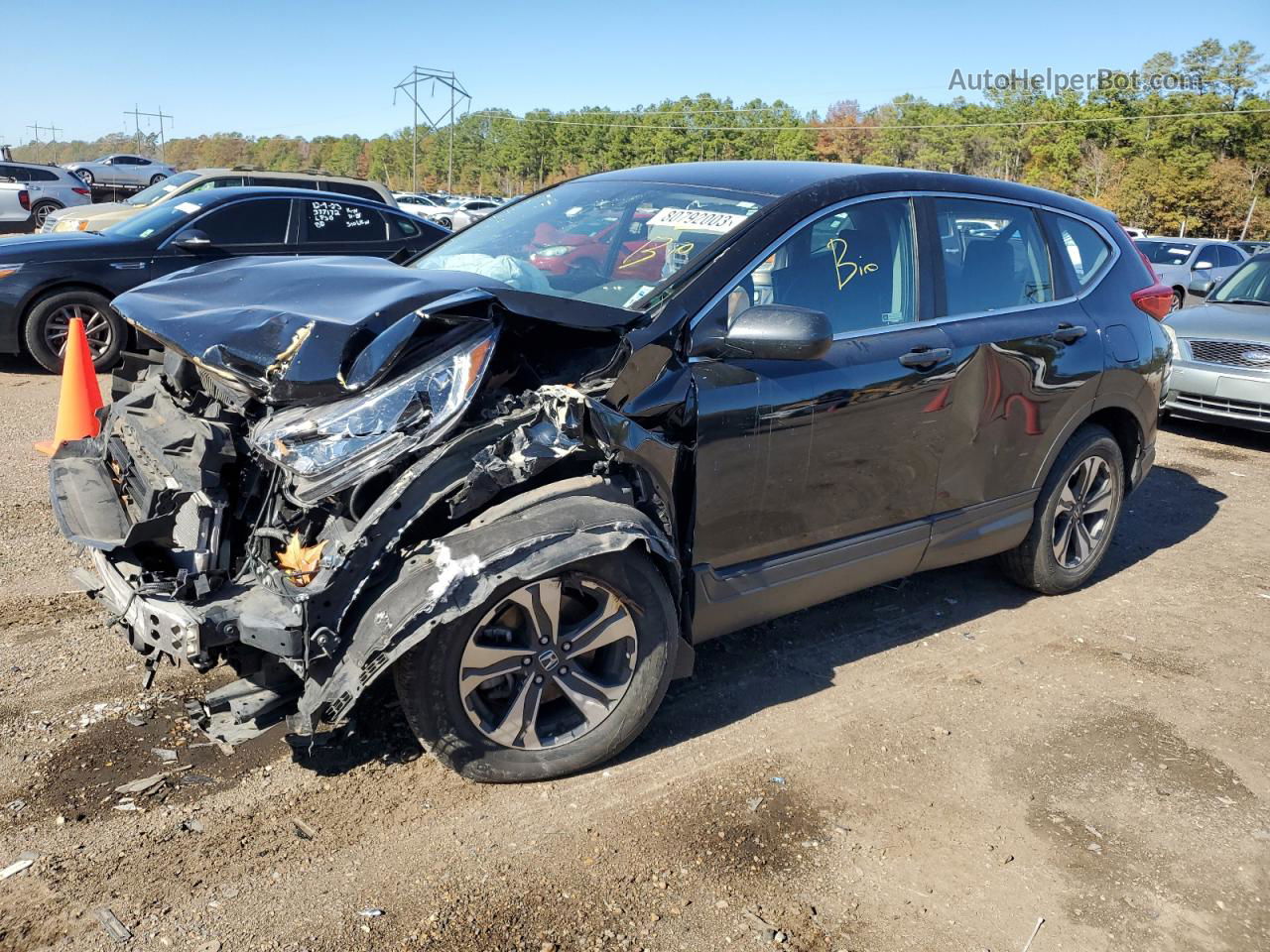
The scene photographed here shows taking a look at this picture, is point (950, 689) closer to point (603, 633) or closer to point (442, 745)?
point (603, 633)

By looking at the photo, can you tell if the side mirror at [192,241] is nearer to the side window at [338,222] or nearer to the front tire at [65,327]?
the front tire at [65,327]

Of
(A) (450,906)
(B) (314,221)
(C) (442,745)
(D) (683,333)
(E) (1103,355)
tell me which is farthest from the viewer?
(B) (314,221)

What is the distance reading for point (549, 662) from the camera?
3.05 m

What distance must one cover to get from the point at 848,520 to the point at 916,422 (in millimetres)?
489

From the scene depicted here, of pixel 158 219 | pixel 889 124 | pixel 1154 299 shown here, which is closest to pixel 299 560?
pixel 1154 299

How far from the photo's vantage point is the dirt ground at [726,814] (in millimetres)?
2602

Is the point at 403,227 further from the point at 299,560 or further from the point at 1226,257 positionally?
the point at 1226,257

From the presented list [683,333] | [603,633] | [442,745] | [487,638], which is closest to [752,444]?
[683,333]

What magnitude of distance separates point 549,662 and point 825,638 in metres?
1.76

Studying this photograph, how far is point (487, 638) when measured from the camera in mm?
3006

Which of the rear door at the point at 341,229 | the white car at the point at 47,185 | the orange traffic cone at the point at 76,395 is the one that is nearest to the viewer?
the orange traffic cone at the point at 76,395

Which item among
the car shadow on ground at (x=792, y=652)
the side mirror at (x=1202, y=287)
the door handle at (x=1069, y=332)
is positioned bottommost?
the car shadow on ground at (x=792, y=652)

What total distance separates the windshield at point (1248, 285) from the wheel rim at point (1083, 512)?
574 centimetres

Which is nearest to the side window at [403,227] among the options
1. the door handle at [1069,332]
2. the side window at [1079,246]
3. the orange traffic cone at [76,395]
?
the orange traffic cone at [76,395]
